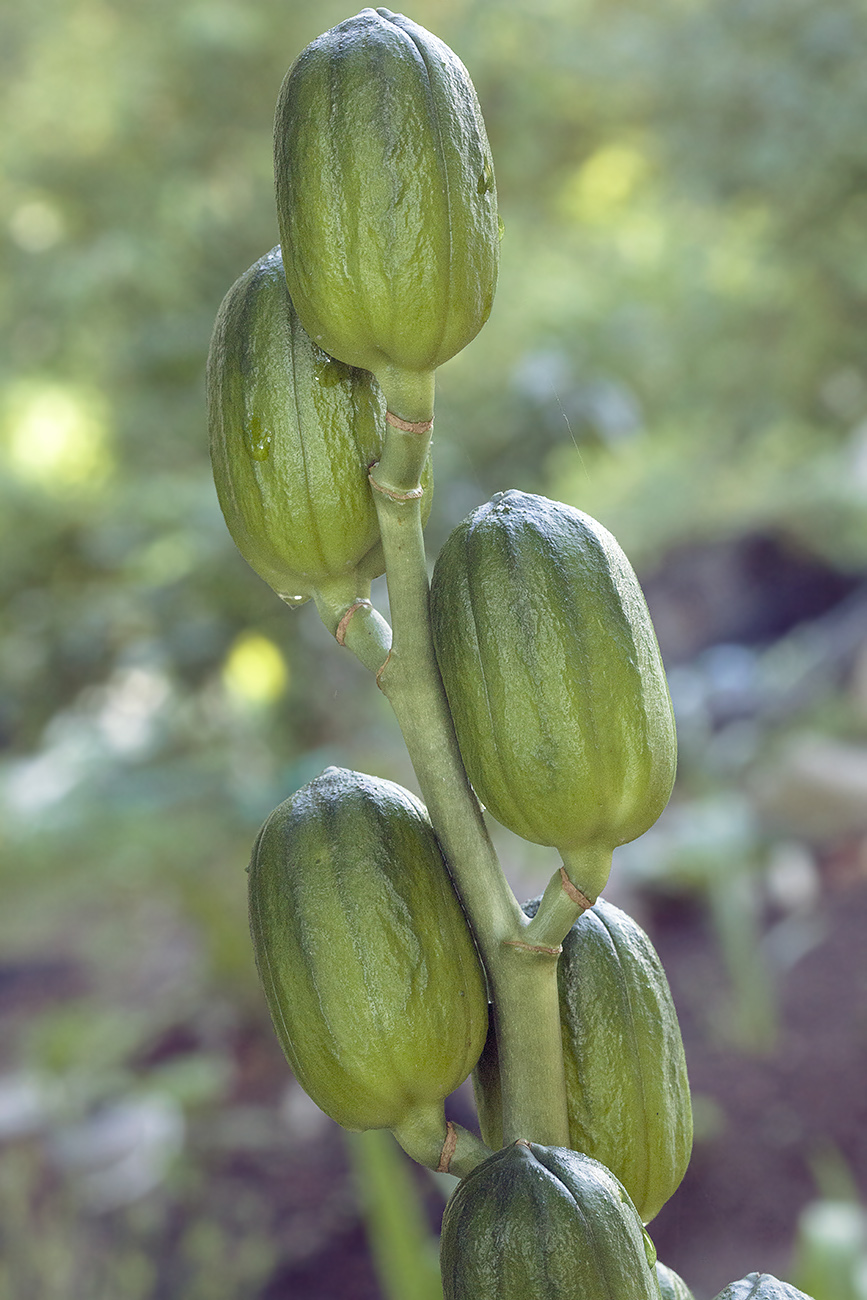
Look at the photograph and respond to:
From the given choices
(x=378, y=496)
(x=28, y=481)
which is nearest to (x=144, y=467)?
(x=28, y=481)

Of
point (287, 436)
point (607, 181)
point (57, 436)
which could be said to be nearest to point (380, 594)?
point (57, 436)

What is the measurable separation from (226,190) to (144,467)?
757 millimetres

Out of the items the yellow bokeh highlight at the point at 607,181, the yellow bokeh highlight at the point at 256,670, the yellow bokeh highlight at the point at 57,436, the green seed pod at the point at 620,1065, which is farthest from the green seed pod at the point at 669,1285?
the yellow bokeh highlight at the point at 607,181

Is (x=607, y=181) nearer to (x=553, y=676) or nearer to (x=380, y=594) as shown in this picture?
(x=380, y=594)

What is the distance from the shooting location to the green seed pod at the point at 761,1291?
0.34 m

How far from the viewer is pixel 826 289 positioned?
158 inches

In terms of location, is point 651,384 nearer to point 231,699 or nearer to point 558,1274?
point 231,699

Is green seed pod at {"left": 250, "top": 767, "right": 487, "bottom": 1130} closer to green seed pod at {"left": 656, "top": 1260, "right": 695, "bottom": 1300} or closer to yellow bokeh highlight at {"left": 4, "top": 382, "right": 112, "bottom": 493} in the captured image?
green seed pod at {"left": 656, "top": 1260, "right": 695, "bottom": 1300}

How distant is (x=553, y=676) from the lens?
33 cm

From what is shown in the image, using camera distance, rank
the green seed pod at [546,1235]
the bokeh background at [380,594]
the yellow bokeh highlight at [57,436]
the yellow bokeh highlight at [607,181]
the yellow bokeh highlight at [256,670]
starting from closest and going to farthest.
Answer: the green seed pod at [546,1235]
the bokeh background at [380,594]
the yellow bokeh highlight at [256,670]
the yellow bokeh highlight at [57,436]
the yellow bokeh highlight at [607,181]

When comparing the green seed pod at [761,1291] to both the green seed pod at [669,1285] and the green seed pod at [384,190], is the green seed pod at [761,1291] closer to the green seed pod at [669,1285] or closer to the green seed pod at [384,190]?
the green seed pod at [669,1285]

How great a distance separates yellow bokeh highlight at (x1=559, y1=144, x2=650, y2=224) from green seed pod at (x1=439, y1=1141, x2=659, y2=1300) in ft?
13.7

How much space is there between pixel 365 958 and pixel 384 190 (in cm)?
22

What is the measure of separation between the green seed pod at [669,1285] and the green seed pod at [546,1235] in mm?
55
